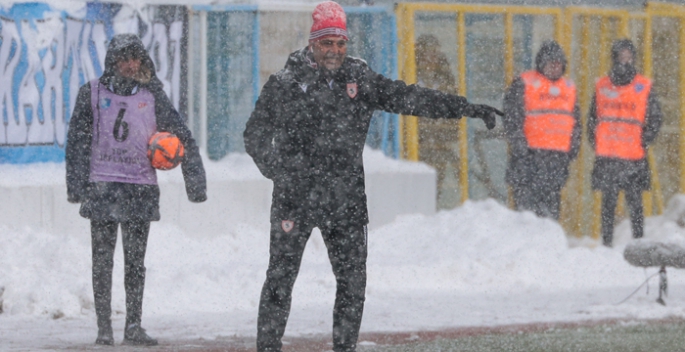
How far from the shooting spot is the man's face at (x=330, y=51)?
6.81m

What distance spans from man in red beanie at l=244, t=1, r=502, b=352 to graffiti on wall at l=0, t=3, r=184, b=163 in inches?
280

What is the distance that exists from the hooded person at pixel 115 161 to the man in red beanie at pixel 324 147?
1482 mm

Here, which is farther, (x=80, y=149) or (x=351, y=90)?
(x=80, y=149)

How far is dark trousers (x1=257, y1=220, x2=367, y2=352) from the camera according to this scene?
6941mm

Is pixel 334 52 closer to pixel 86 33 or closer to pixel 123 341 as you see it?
pixel 123 341

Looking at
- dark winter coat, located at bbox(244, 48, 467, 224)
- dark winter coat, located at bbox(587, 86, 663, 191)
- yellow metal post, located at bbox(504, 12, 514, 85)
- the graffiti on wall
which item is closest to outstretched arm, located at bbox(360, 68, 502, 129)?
dark winter coat, located at bbox(244, 48, 467, 224)

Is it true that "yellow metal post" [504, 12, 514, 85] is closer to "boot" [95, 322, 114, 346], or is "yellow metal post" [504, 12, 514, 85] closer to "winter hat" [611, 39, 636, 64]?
"winter hat" [611, 39, 636, 64]

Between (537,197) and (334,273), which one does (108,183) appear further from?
(537,197)

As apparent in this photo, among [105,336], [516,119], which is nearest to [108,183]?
[105,336]

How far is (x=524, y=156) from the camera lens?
1430 cm

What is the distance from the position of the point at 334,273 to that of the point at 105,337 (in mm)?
1967

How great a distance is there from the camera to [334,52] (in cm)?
681

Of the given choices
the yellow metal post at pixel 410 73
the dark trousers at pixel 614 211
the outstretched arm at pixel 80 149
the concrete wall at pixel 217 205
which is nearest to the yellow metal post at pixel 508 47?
the yellow metal post at pixel 410 73

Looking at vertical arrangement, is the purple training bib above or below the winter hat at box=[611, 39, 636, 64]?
below
